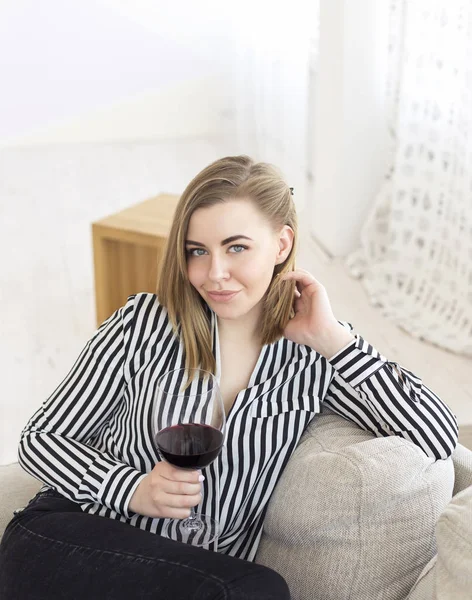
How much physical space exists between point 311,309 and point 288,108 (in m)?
3.44

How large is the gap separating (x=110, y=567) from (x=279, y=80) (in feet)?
13.1

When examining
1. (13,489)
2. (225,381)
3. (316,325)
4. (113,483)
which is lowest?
(13,489)

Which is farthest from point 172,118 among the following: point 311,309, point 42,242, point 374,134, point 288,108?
point 311,309

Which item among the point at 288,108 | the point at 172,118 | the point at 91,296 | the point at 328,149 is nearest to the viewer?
the point at 91,296

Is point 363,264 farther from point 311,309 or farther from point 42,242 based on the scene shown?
point 311,309

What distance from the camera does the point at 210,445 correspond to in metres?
1.25

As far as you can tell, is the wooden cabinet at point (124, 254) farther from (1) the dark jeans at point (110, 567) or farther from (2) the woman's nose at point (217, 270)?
(1) the dark jeans at point (110, 567)

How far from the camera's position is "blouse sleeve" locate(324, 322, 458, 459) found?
145 cm

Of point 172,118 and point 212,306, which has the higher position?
point 212,306

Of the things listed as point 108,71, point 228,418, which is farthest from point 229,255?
point 108,71

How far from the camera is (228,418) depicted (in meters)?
1.45

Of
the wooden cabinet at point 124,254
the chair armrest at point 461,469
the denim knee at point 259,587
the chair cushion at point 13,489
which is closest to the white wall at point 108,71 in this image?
the wooden cabinet at point 124,254

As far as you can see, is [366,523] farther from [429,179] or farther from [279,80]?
[279,80]

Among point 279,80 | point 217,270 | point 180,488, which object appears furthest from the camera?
point 279,80
